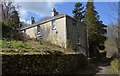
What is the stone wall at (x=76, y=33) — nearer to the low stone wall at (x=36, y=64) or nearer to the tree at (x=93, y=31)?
the tree at (x=93, y=31)

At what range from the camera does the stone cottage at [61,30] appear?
40.1 m

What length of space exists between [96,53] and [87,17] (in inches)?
334

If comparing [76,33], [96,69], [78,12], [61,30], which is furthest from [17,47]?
[78,12]

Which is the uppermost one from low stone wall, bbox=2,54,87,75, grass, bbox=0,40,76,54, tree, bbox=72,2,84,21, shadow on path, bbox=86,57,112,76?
tree, bbox=72,2,84,21

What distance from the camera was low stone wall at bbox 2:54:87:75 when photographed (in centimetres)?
1320

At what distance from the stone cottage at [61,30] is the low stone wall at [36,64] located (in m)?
14.6

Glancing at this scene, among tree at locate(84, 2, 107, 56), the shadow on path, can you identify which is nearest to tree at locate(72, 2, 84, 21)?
tree at locate(84, 2, 107, 56)

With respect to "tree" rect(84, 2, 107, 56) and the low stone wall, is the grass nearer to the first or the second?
the low stone wall

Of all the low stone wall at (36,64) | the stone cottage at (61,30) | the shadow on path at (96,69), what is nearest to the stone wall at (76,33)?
the stone cottage at (61,30)

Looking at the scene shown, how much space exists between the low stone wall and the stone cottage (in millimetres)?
14639

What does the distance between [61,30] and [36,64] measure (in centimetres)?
2560

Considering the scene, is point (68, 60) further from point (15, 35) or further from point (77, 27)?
point (77, 27)

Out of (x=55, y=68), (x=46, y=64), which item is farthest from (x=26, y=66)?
(x=55, y=68)

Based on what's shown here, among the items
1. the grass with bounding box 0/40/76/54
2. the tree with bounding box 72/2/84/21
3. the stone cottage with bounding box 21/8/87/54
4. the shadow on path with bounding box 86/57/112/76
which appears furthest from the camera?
the tree with bounding box 72/2/84/21
